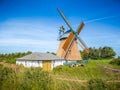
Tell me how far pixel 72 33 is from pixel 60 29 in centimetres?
561

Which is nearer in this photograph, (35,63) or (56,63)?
(35,63)

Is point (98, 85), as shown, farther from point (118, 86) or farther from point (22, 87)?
point (22, 87)

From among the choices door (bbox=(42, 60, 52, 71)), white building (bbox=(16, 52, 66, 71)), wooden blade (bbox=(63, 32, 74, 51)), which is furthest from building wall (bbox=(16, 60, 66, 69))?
wooden blade (bbox=(63, 32, 74, 51))

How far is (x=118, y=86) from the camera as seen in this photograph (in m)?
7.43

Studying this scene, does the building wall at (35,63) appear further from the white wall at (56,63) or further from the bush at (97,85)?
the bush at (97,85)

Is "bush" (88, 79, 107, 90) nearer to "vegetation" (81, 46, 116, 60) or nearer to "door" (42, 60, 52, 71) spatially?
"door" (42, 60, 52, 71)

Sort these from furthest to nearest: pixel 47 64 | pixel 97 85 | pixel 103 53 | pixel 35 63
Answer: pixel 103 53
pixel 47 64
pixel 35 63
pixel 97 85

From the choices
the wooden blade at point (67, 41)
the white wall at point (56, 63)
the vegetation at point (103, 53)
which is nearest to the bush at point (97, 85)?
the wooden blade at point (67, 41)

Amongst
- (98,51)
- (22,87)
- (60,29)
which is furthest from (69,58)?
(98,51)

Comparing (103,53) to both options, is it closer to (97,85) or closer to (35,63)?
(35,63)

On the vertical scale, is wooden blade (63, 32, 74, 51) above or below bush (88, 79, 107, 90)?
above

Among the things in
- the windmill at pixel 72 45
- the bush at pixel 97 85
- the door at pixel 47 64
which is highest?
the windmill at pixel 72 45

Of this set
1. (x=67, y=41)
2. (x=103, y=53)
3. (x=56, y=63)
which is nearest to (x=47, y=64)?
(x=56, y=63)

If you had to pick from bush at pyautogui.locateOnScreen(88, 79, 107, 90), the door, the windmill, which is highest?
the windmill
